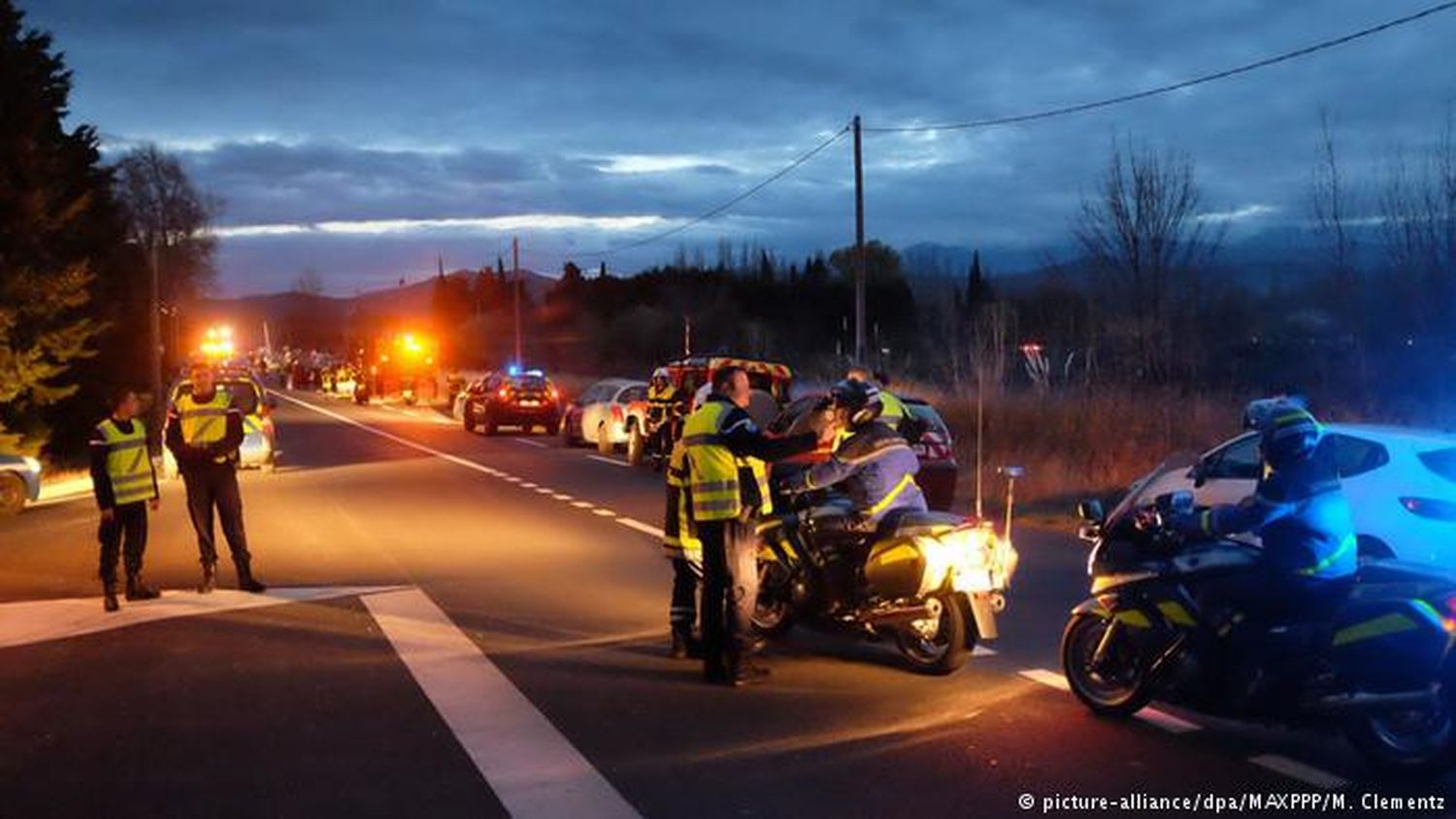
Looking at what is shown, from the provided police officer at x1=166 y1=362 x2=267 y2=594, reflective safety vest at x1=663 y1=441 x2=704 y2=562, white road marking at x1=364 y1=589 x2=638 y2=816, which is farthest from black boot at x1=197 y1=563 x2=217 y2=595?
reflective safety vest at x1=663 y1=441 x2=704 y2=562

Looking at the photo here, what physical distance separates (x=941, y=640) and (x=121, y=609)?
647 centimetres

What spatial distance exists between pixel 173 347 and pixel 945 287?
130 ft

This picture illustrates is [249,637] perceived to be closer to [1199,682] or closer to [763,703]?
[763,703]

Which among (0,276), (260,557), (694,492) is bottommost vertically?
(260,557)

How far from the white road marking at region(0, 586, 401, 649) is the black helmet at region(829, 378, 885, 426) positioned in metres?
5.07

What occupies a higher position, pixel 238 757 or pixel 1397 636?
pixel 1397 636

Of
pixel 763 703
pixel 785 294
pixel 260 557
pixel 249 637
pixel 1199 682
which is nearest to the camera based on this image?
pixel 1199 682

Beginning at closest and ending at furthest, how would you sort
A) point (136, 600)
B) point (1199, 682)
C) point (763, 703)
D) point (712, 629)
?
point (1199, 682), point (763, 703), point (712, 629), point (136, 600)

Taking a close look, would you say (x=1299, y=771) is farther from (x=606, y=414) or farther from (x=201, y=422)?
(x=606, y=414)

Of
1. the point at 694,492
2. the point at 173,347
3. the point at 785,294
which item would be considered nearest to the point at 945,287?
the point at 785,294

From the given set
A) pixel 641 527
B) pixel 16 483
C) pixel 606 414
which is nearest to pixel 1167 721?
pixel 641 527

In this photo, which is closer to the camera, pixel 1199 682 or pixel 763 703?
pixel 1199 682

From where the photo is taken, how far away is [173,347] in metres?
68.2

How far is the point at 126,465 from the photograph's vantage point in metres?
10.7
